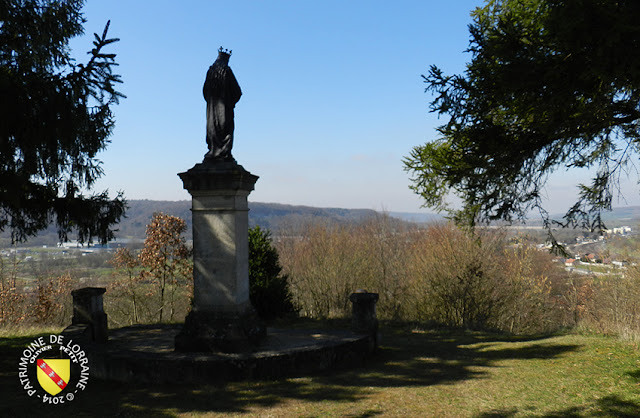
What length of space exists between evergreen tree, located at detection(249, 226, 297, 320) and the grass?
5.67 m

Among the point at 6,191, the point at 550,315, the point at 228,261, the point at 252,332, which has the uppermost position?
the point at 6,191

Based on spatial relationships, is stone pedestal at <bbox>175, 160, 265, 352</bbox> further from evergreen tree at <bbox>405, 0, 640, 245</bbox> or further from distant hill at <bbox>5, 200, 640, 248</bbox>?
distant hill at <bbox>5, 200, 640, 248</bbox>

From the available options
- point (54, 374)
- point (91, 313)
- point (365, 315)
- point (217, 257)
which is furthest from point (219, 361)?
point (91, 313)

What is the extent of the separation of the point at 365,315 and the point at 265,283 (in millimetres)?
5470

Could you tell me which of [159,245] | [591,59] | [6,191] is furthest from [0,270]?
[591,59]

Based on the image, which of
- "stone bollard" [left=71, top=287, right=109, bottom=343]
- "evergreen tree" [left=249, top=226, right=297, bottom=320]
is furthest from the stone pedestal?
"evergreen tree" [left=249, top=226, right=297, bottom=320]

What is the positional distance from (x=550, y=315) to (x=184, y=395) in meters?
21.4

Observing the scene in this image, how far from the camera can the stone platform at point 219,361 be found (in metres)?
5.89

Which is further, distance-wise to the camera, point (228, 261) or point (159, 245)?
point (159, 245)

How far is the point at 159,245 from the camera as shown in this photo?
56.0 ft

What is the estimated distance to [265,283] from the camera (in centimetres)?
1258

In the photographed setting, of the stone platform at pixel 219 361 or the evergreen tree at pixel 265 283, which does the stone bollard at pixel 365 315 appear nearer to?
the stone platform at pixel 219 361

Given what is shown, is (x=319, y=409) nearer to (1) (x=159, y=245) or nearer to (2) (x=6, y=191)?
(2) (x=6, y=191)

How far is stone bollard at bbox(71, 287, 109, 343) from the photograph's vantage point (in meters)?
7.54
